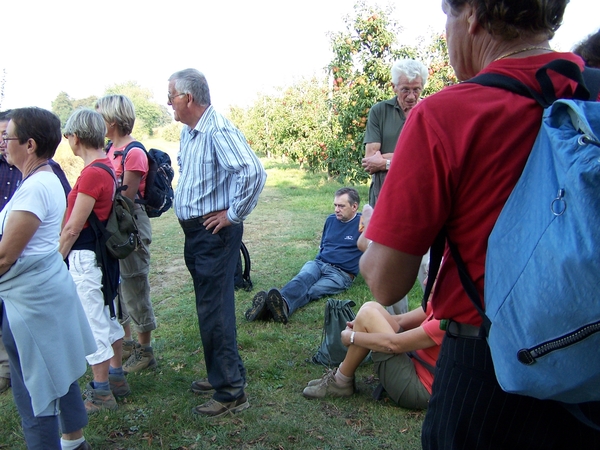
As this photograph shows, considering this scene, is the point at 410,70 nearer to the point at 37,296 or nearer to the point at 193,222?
the point at 193,222

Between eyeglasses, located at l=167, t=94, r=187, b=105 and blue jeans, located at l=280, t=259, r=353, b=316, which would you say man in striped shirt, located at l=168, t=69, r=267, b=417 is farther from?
blue jeans, located at l=280, t=259, r=353, b=316

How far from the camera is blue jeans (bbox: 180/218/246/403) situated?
10.8ft

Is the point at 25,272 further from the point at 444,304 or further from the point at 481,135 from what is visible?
the point at 481,135

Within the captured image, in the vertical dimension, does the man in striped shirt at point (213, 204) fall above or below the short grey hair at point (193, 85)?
below

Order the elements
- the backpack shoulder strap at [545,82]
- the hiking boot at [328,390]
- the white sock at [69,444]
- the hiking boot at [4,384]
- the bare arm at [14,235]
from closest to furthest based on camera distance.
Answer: the backpack shoulder strap at [545,82]
the bare arm at [14,235]
the white sock at [69,444]
the hiking boot at [328,390]
the hiking boot at [4,384]

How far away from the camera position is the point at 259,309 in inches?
201

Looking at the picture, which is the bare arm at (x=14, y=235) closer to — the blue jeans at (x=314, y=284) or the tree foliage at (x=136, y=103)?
the blue jeans at (x=314, y=284)

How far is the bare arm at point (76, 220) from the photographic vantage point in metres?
3.31

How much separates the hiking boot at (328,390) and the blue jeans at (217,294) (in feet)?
1.65

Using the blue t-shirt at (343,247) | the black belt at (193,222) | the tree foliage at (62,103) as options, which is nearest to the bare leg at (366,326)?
the black belt at (193,222)

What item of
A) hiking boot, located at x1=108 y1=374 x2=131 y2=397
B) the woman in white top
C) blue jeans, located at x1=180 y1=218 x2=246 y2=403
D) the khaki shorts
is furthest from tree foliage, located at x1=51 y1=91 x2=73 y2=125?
the khaki shorts

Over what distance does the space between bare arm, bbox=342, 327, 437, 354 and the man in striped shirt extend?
85 centimetres

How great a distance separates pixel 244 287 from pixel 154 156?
2305 mm

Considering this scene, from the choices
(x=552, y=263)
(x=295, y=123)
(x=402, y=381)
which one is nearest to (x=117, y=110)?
(x=402, y=381)
